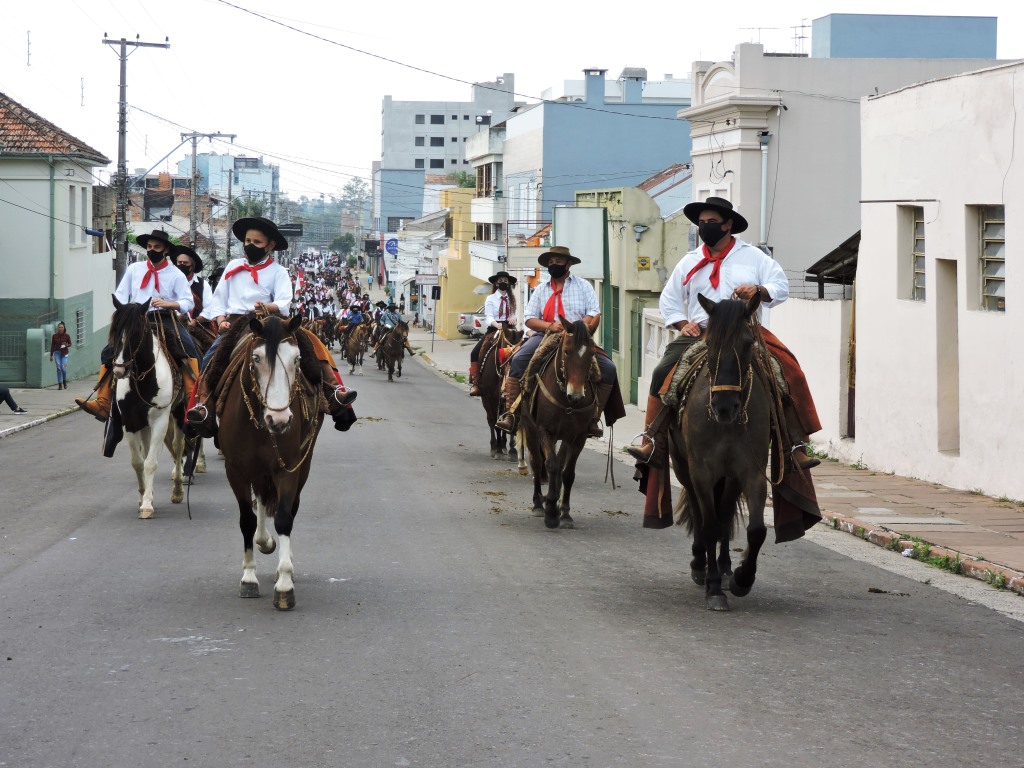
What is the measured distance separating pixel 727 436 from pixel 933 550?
12.6ft

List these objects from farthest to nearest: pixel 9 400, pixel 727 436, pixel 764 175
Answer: pixel 764 175
pixel 9 400
pixel 727 436

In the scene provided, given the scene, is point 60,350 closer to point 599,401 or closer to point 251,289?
point 599,401

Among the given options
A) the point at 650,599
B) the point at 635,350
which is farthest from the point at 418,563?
the point at 635,350

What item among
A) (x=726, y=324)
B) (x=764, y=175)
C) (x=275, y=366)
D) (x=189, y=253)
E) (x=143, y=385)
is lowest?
(x=143, y=385)

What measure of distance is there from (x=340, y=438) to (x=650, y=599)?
12721 millimetres

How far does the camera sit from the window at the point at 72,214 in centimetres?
3909

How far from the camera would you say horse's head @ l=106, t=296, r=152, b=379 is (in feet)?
40.2

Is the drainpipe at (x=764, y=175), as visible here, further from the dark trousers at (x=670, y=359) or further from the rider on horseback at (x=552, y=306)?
the dark trousers at (x=670, y=359)

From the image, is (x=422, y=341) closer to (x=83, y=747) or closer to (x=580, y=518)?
(x=580, y=518)

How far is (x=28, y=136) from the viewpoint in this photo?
37.6 metres

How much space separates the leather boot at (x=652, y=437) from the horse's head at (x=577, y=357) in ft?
8.60

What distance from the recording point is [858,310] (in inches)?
742

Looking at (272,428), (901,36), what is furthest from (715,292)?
(901,36)

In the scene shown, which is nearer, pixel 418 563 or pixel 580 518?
pixel 418 563
